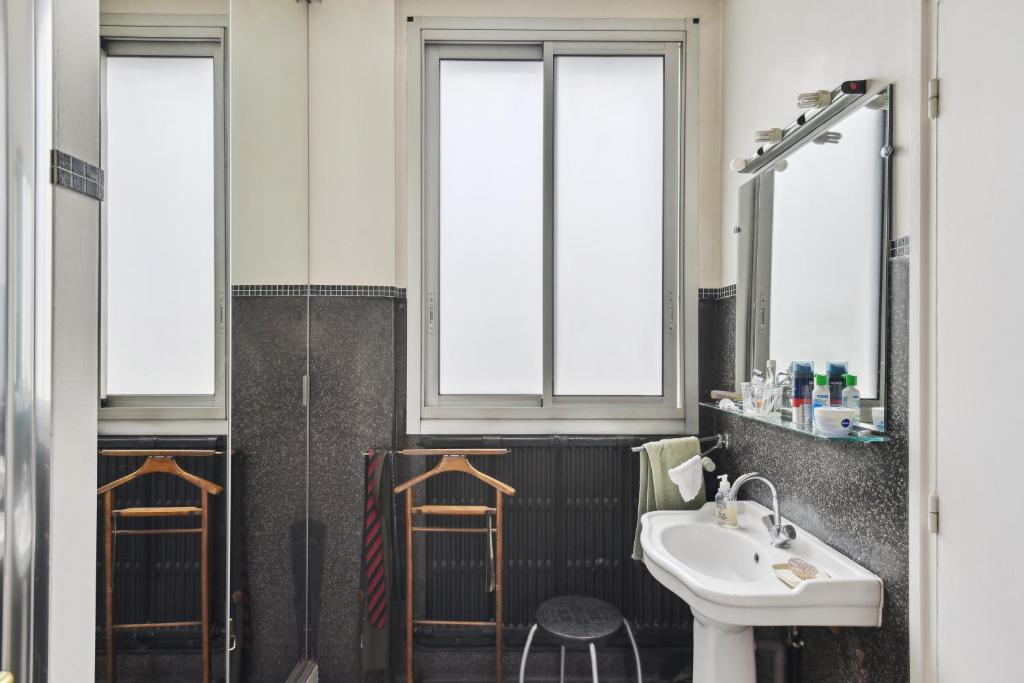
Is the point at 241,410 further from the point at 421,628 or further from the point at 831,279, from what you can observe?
the point at 831,279

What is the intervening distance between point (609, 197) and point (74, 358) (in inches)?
75.0

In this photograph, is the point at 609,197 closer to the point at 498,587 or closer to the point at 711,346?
the point at 711,346

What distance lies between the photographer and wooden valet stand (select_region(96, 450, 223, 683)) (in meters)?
0.96

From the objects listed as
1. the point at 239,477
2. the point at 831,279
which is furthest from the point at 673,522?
the point at 239,477

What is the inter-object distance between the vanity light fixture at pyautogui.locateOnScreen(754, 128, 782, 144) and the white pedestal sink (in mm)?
1245

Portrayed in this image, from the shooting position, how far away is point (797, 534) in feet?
4.93

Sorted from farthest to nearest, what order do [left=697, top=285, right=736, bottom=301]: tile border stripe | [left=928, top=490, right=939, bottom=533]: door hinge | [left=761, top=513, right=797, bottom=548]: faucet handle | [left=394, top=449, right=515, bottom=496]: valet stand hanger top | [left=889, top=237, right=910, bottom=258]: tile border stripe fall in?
[left=697, top=285, right=736, bottom=301]: tile border stripe
[left=394, top=449, right=515, bottom=496]: valet stand hanger top
[left=761, top=513, right=797, bottom=548]: faucet handle
[left=889, top=237, right=910, bottom=258]: tile border stripe
[left=928, top=490, right=939, bottom=533]: door hinge

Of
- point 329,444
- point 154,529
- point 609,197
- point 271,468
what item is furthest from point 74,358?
point 609,197

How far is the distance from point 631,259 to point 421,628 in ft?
5.90

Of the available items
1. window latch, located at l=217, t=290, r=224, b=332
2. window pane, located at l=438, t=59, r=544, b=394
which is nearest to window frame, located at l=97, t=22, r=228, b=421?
window latch, located at l=217, t=290, r=224, b=332

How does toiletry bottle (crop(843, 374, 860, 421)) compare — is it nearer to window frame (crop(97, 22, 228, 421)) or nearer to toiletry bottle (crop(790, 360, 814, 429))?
toiletry bottle (crop(790, 360, 814, 429))

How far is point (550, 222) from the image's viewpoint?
216 centimetres

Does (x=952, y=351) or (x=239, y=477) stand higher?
(x=952, y=351)

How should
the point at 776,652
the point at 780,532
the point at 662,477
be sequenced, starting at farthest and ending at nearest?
1. the point at 662,477
2. the point at 776,652
3. the point at 780,532
